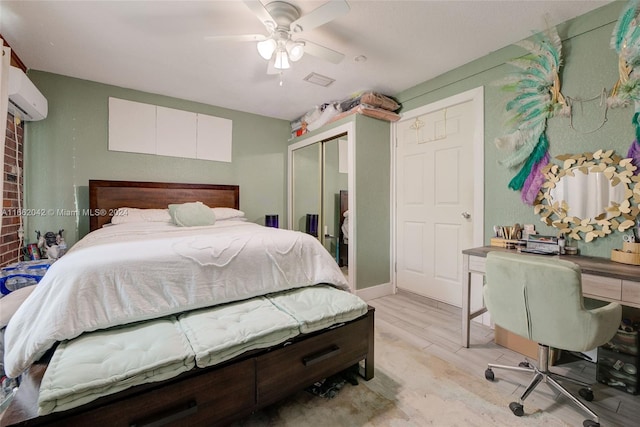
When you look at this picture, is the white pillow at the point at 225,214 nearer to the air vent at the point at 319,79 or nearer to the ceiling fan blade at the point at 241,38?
the air vent at the point at 319,79

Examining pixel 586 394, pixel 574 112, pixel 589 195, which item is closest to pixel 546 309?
pixel 586 394

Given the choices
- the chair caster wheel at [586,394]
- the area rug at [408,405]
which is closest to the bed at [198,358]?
the area rug at [408,405]

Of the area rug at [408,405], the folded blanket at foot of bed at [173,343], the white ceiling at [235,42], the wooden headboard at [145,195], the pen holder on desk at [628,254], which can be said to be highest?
the white ceiling at [235,42]

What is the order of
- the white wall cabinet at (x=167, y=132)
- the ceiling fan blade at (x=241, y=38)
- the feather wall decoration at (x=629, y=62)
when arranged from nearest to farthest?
the feather wall decoration at (x=629, y=62) → the ceiling fan blade at (x=241, y=38) → the white wall cabinet at (x=167, y=132)

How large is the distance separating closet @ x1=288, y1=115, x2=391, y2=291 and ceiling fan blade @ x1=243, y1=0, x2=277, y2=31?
1461mm

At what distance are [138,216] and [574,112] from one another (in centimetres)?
393

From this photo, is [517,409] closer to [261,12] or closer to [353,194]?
[353,194]

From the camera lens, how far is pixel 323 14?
1.61 meters

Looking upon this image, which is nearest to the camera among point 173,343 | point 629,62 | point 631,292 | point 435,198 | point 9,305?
point 173,343

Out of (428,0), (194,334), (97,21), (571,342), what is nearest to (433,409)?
(571,342)

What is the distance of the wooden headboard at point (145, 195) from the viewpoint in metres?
2.85

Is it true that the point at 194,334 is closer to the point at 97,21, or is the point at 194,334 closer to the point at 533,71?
the point at 97,21

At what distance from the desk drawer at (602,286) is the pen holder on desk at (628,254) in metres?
0.34

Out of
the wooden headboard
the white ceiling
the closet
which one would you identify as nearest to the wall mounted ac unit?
the white ceiling
